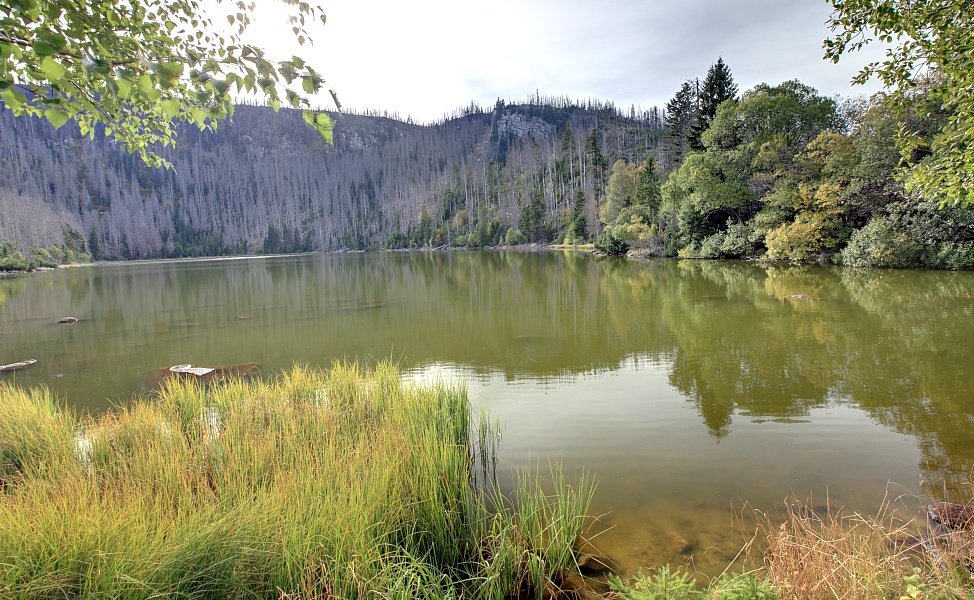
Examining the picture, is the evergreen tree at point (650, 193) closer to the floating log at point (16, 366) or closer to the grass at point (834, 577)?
the floating log at point (16, 366)

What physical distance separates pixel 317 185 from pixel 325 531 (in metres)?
170

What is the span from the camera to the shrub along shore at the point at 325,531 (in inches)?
103

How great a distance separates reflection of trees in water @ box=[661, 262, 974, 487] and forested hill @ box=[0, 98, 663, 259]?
165 feet

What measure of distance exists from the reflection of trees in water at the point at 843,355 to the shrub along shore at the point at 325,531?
3232 mm

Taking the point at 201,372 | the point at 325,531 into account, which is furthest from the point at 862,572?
the point at 201,372

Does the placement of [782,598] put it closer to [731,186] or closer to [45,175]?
[731,186]

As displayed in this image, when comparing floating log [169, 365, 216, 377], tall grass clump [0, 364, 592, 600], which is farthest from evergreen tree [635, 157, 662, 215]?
tall grass clump [0, 364, 592, 600]

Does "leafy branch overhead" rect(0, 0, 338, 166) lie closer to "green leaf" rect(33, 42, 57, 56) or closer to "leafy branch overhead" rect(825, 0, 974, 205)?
"green leaf" rect(33, 42, 57, 56)

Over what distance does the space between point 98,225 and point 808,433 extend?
481 ft

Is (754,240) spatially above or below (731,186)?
below

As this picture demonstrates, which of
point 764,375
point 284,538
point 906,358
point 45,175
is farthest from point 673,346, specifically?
point 45,175

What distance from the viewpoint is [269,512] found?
3.14 meters

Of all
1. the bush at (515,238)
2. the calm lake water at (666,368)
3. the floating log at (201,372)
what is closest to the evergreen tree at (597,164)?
the bush at (515,238)

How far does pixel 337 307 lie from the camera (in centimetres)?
2030
